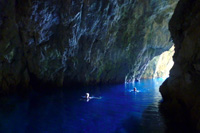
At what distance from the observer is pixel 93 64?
2461cm

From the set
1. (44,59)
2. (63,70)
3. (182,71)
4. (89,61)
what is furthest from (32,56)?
(182,71)

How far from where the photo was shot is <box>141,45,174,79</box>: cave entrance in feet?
161

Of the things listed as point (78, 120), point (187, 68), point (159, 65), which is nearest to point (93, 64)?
point (78, 120)

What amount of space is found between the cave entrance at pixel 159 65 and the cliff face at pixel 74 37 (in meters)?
18.7

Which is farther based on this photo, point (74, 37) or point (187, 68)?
point (74, 37)

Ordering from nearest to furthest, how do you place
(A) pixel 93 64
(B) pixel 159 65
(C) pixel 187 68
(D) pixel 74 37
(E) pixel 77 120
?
(C) pixel 187 68
(E) pixel 77 120
(D) pixel 74 37
(A) pixel 93 64
(B) pixel 159 65

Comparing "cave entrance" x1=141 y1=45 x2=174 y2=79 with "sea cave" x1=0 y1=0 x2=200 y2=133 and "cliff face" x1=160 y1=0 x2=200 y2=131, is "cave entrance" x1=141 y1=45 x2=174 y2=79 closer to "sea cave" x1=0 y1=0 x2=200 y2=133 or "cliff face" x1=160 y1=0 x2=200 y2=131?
"sea cave" x1=0 y1=0 x2=200 y2=133

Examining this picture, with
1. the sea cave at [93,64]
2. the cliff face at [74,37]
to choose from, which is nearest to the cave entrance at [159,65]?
the sea cave at [93,64]

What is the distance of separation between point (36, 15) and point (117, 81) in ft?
68.5

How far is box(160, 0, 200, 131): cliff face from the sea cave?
4cm

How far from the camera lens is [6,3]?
1368 cm

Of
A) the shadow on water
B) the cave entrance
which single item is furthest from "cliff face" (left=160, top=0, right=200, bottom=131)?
the cave entrance

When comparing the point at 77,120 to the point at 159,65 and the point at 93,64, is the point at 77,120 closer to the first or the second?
the point at 93,64

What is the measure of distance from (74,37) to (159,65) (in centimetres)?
4679
